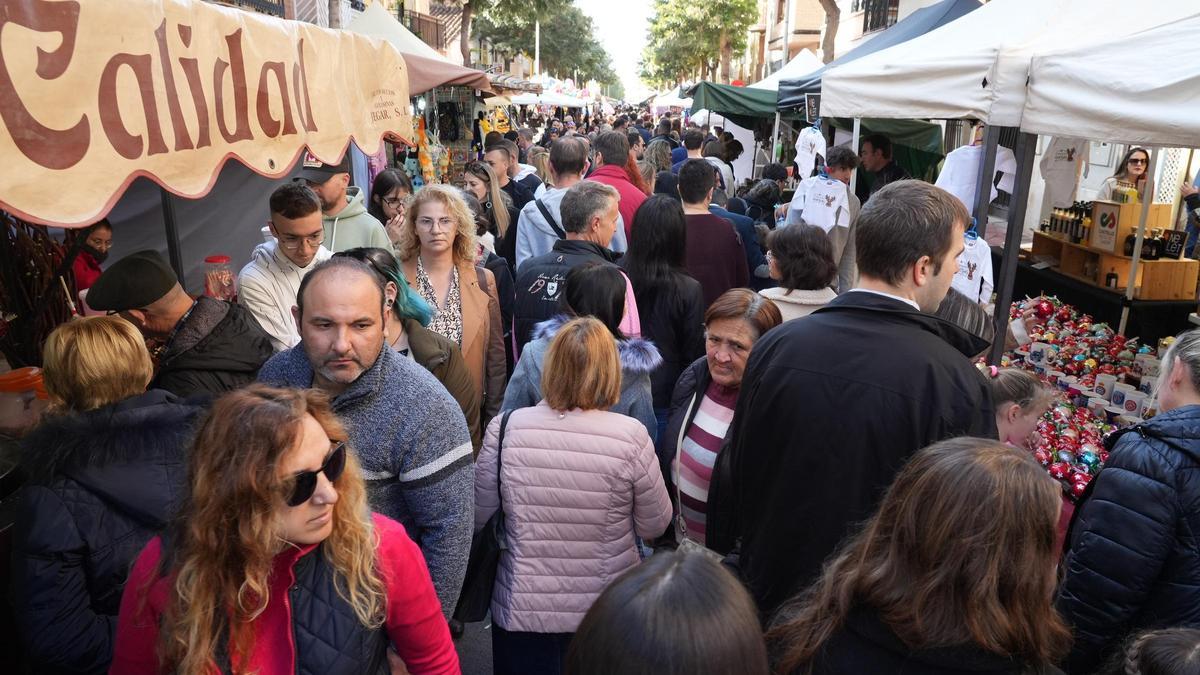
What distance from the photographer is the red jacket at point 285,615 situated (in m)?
1.62

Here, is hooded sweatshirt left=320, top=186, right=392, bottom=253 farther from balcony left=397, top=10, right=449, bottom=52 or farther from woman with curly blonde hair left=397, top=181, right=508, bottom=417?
balcony left=397, top=10, right=449, bottom=52

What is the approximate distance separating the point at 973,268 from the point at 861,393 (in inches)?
111

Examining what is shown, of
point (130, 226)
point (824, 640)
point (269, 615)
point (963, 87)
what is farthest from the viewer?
point (130, 226)

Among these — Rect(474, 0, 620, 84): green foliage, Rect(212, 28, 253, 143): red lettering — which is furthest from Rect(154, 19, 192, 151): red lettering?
Rect(474, 0, 620, 84): green foliage

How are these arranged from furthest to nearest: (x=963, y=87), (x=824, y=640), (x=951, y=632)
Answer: (x=963, y=87) < (x=824, y=640) < (x=951, y=632)

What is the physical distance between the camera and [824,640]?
4.89 feet

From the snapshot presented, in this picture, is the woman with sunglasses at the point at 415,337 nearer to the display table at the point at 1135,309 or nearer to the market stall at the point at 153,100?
the market stall at the point at 153,100

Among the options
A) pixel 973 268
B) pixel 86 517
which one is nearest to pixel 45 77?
pixel 86 517

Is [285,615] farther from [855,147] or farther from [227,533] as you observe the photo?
[855,147]

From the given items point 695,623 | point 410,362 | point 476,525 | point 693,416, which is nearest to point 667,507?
point 693,416

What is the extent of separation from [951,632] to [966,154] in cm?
435

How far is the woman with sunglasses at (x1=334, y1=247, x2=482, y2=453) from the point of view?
112 inches

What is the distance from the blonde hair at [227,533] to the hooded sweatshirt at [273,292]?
2127mm

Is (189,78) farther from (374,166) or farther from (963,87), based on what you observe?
(374,166)
